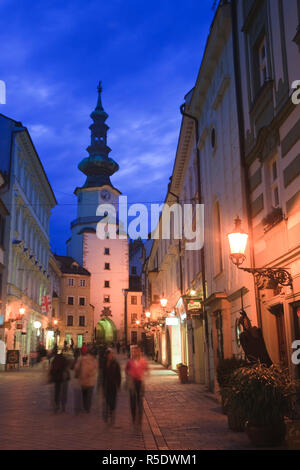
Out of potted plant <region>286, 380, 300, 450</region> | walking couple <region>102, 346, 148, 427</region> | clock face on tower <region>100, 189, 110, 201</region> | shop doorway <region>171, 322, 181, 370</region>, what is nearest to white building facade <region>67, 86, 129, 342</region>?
clock face on tower <region>100, 189, 110, 201</region>

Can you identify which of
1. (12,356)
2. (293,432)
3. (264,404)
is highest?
(12,356)

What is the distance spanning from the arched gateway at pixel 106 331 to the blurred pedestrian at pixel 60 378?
67503mm

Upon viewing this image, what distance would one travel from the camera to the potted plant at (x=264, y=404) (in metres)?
8.41

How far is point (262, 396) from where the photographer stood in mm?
8469

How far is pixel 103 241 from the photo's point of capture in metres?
83.1

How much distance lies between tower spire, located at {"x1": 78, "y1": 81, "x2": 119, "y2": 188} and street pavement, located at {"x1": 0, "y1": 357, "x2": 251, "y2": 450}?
2869 inches

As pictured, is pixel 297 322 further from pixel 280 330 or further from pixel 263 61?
pixel 263 61

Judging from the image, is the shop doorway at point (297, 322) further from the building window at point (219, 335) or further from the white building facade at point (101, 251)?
the white building facade at point (101, 251)

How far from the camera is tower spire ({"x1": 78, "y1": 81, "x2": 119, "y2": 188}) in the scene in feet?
292

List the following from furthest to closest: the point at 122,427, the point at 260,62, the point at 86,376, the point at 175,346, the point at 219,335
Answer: the point at 175,346
the point at 219,335
the point at 86,376
the point at 260,62
the point at 122,427

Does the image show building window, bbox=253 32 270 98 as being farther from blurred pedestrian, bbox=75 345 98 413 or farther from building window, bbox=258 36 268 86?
blurred pedestrian, bbox=75 345 98 413

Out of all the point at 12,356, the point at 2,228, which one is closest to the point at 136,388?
the point at 2,228

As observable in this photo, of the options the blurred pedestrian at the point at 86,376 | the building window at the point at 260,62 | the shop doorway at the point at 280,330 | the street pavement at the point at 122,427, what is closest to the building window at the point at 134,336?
the street pavement at the point at 122,427

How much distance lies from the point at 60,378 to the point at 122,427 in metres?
3.99
